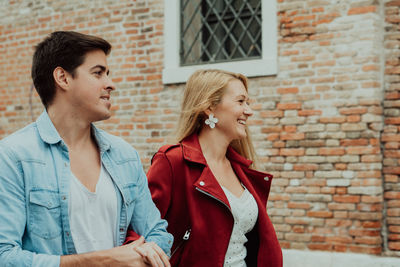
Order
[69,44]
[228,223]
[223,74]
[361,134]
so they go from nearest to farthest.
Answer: [69,44]
[228,223]
[223,74]
[361,134]

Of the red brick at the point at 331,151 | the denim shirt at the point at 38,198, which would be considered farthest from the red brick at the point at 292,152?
the denim shirt at the point at 38,198

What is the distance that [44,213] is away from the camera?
2000mm

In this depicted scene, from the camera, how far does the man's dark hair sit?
225 cm

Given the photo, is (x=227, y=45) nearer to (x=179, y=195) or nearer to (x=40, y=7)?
(x=40, y=7)

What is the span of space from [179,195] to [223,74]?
3.05ft

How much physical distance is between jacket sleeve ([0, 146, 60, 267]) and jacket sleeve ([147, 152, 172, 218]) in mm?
1134

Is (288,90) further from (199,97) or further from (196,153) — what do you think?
(196,153)

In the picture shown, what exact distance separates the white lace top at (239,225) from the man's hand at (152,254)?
3.13 feet

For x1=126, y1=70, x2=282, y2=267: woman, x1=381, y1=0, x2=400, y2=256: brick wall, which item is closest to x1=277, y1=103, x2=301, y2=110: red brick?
x1=381, y1=0, x2=400, y2=256: brick wall

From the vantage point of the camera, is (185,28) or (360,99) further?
(185,28)

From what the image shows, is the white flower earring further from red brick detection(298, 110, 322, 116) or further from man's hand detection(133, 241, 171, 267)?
red brick detection(298, 110, 322, 116)

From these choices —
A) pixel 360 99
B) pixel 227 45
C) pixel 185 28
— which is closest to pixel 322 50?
pixel 360 99

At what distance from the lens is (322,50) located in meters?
6.16

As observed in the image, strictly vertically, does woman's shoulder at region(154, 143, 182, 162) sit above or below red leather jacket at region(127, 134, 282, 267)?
above
